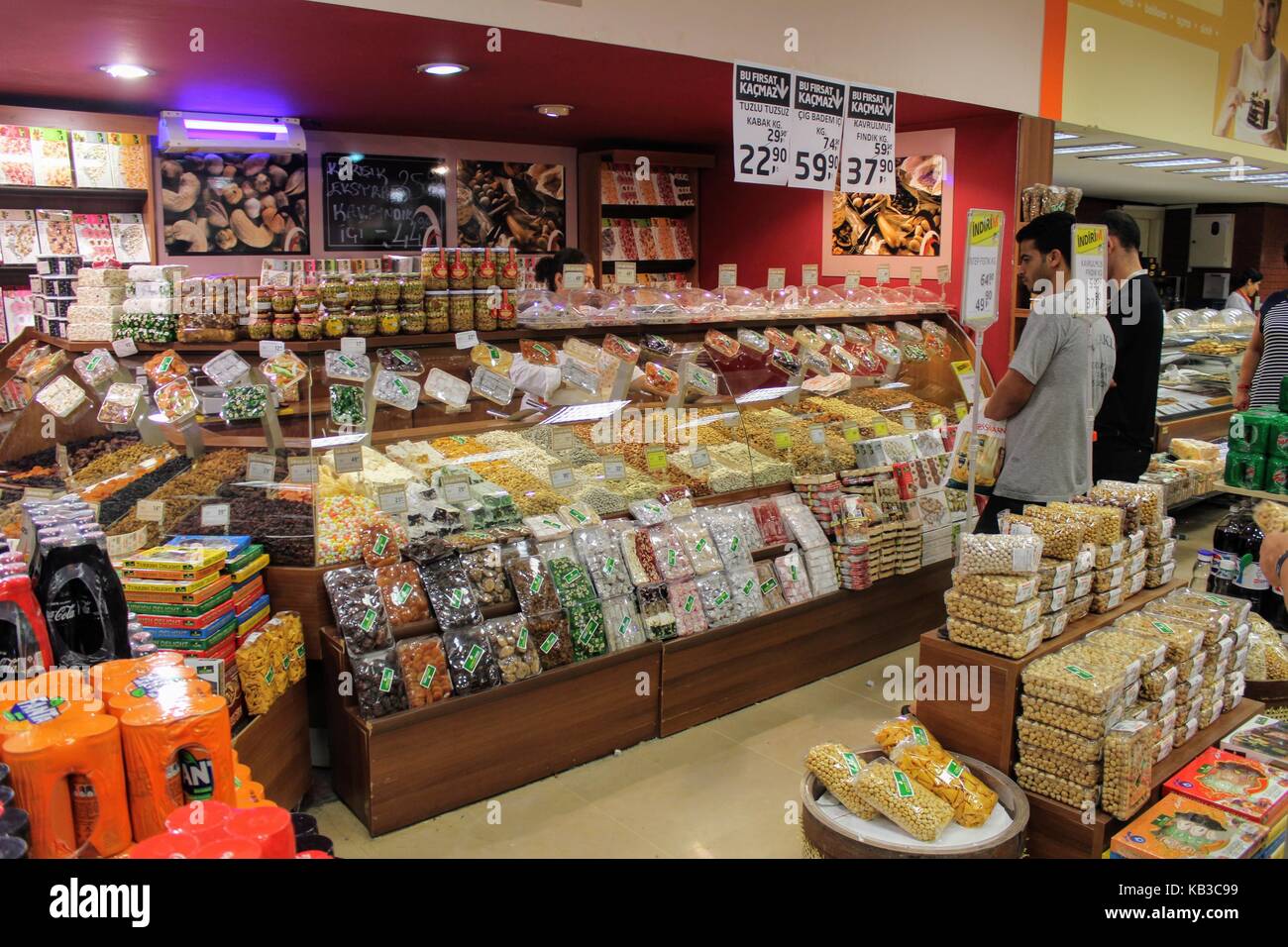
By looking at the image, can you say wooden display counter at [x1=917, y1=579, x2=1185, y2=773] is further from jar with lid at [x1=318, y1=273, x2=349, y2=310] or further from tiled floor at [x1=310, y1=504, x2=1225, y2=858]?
jar with lid at [x1=318, y1=273, x2=349, y2=310]

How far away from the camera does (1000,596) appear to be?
267 cm

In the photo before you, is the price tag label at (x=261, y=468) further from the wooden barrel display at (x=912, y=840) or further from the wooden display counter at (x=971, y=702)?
the wooden display counter at (x=971, y=702)

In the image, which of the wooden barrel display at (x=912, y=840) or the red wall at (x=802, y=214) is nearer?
the wooden barrel display at (x=912, y=840)

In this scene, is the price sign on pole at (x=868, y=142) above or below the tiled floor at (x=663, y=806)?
above

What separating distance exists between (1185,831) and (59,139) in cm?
685

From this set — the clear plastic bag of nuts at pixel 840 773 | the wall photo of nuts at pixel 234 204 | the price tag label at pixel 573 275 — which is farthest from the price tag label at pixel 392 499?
the wall photo of nuts at pixel 234 204

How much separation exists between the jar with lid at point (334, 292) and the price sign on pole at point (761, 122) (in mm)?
1599

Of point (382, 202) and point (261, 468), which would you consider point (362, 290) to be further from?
point (382, 202)

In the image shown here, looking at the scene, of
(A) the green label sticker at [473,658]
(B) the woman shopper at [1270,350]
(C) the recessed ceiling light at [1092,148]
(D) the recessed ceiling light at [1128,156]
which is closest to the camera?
(A) the green label sticker at [473,658]

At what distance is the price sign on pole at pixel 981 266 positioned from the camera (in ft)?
11.8

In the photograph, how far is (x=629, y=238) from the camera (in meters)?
8.02

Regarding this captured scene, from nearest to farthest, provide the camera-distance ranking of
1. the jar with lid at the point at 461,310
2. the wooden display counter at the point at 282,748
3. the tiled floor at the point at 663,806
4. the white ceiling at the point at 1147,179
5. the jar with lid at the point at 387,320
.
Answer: the wooden display counter at the point at 282,748, the tiled floor at the point at 663,806, the jar with lid at the point at 387,320, the jar with lid at the point at 461,310, the white ceiling at the point at 1147,179

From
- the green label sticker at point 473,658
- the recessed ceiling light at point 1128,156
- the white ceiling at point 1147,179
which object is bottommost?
the green label sticker at point 473,658
